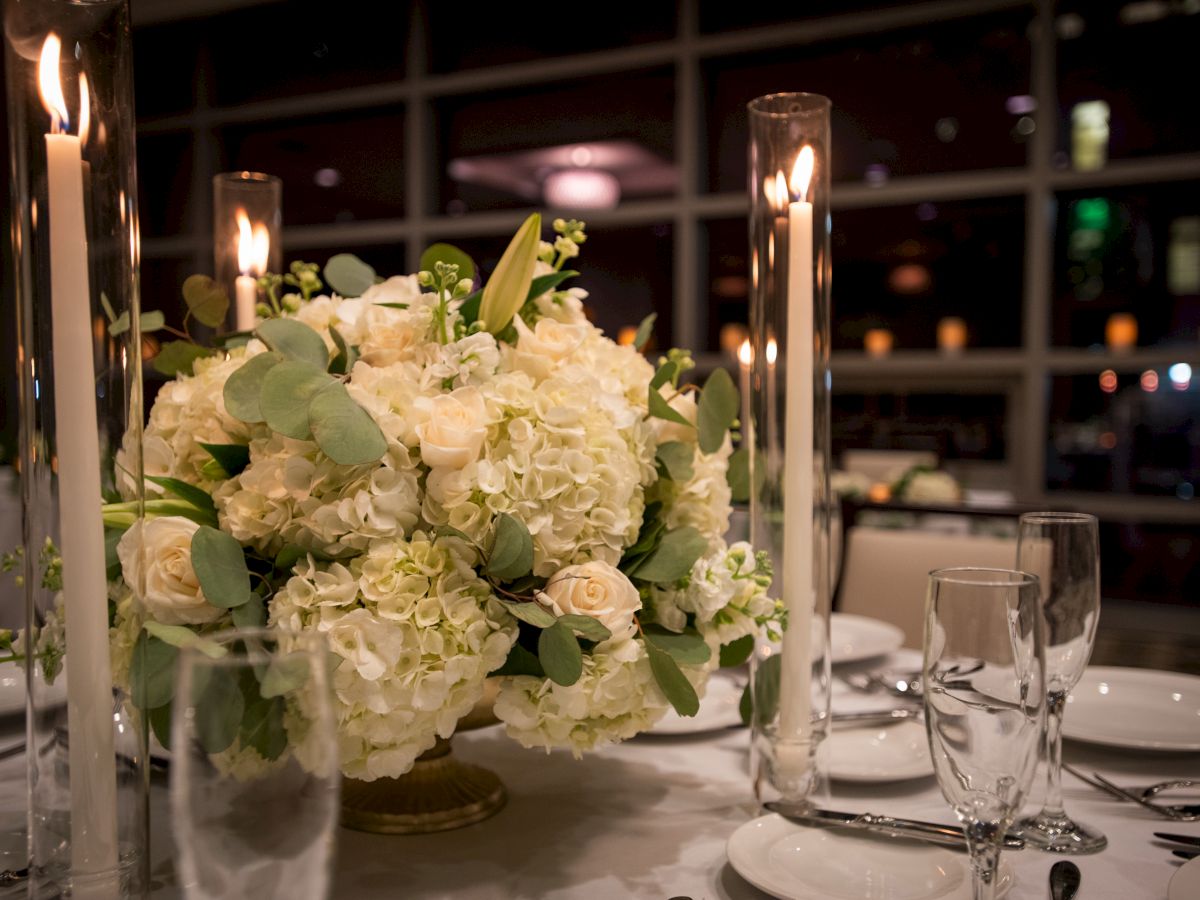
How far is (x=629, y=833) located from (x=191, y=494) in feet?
1.52

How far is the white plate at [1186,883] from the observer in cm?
70

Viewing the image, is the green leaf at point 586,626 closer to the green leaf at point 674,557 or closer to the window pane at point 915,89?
the green leaf at point 674,557

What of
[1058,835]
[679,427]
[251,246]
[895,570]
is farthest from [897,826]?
[895,570]

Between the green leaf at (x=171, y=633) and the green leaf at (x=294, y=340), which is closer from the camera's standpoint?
the green leaf at (x=171, y=633)

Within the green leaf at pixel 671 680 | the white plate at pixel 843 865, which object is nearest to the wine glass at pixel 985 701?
the white plate at pixel 843 865

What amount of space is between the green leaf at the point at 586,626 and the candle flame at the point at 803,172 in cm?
46

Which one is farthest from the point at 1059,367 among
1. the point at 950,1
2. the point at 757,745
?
the point at 757,745

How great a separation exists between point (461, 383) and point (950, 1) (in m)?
4.24

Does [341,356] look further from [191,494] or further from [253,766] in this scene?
[253,766]

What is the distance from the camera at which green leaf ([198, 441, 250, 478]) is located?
0.81m

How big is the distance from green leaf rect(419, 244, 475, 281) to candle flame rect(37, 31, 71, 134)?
31cm

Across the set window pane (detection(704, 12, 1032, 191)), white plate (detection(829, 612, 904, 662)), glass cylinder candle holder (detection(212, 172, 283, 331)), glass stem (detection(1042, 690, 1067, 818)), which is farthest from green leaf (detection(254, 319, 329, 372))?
window pane (detection(704, 12, 1032, 191))

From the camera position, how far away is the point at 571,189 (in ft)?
16.9

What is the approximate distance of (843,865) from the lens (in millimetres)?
762
